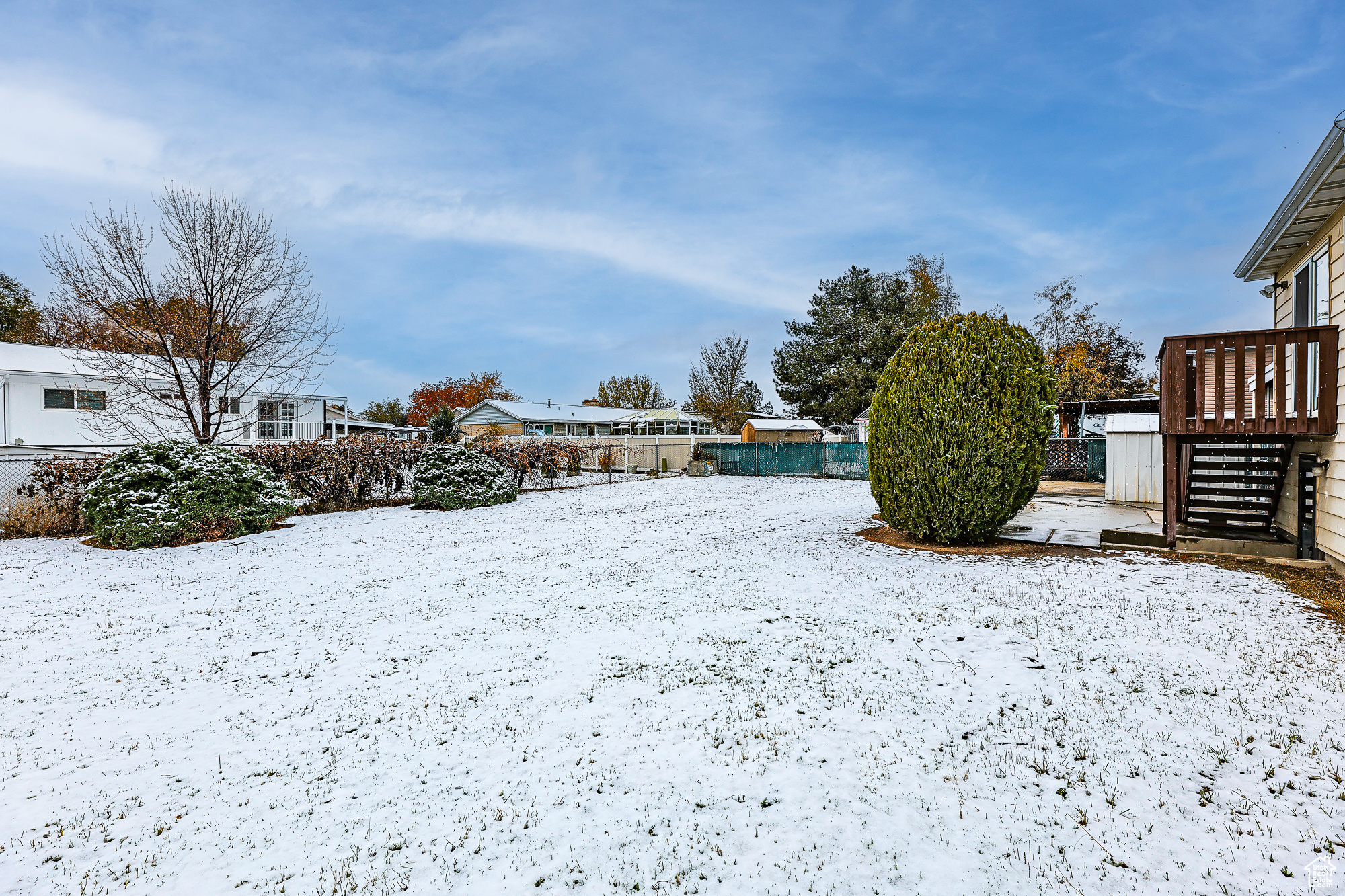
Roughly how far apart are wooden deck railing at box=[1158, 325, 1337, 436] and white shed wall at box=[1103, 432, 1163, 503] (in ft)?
13.8

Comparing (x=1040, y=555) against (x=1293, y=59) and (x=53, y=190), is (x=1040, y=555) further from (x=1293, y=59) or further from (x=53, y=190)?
(x=53, y=190)

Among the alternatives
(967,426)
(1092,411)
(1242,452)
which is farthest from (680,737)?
(1092,411)

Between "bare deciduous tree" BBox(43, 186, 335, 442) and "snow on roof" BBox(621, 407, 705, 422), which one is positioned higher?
"bare deciduous tree" BBox(43, 186, 335, 442)

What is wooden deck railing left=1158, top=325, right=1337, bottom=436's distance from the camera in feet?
18.7

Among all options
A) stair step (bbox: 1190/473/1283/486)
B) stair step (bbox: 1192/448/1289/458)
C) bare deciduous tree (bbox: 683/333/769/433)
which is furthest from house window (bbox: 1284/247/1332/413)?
bare deciduous tree (bbox: 683/333/769/433)

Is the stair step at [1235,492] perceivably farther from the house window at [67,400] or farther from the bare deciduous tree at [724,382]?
the bare deciduous tree at [724,382]

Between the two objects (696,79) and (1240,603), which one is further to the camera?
(696,79)

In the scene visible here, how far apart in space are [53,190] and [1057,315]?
35.4 metres

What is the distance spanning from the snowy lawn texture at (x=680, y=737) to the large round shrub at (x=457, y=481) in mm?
6041

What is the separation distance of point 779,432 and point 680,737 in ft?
93.2

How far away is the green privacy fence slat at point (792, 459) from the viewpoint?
20391 millimetres

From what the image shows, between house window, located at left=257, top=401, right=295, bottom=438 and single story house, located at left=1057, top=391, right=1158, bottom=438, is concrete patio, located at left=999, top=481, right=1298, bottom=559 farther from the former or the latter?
house window, located at left=257, top=401, right=295, bottom=438

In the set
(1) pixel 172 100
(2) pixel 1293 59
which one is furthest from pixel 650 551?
(1) pixel 172 100

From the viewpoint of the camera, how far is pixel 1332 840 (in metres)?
2.05
